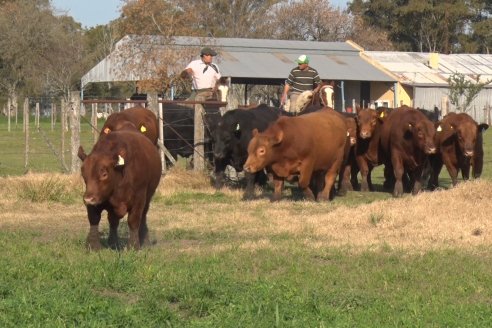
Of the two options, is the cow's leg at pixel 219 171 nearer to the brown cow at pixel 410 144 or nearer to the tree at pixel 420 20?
the brown cow at pixel 410 144

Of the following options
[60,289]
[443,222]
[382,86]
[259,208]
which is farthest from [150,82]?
[60,289]

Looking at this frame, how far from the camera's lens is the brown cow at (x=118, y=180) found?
10458mm

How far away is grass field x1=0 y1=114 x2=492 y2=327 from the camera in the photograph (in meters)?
7.66

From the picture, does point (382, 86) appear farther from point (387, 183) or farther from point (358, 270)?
point (358, 270)

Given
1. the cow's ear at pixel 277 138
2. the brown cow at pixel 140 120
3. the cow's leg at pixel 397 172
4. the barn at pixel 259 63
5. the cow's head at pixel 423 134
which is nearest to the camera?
the cow's ear at pixel 277 138

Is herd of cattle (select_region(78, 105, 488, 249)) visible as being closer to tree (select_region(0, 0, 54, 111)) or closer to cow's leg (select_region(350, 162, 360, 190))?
cow's leg (select_region(350, 162, 360, 190))

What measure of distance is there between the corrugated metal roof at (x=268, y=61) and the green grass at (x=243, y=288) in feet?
129

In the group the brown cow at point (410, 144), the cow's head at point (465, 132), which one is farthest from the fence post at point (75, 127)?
the cow's head at point (465, 132)

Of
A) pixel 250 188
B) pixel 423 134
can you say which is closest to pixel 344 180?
pixel 423 134

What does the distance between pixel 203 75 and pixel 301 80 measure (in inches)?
76.6

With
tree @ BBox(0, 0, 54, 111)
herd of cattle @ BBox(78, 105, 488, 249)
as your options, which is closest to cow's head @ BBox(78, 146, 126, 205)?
herd of cattle @ BBox(78, 105, 488, 249)

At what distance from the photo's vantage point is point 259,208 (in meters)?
15.5

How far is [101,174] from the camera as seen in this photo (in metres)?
10.4

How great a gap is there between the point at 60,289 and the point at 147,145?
3291 millimetres
